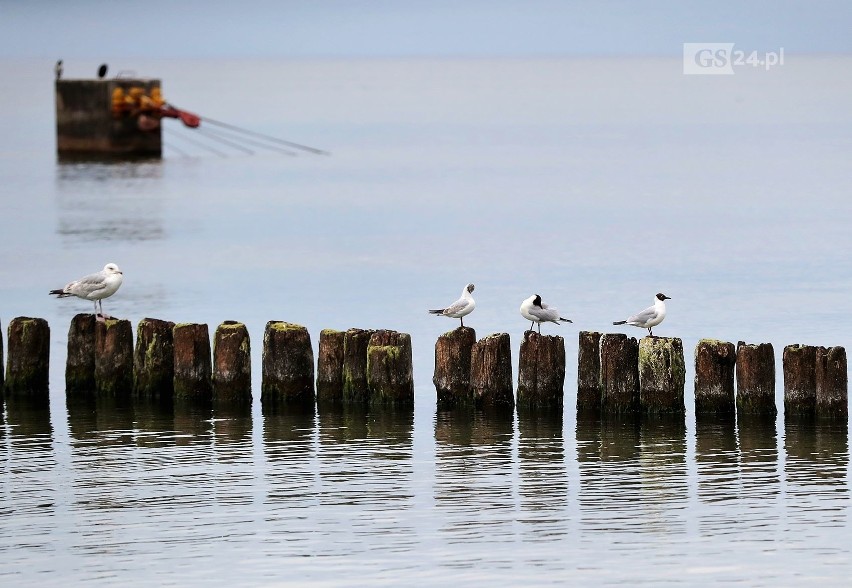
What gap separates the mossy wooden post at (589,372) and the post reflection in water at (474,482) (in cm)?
82

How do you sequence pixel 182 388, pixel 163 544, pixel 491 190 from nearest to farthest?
1. pixel 163 544
2. pixel 182 388
3. pixel 491 190

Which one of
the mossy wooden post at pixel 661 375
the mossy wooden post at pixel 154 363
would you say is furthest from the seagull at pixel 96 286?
the mossy wooden post at pixel 661 375

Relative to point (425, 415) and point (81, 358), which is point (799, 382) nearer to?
point (425, 415)

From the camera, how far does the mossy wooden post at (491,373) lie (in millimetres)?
17469

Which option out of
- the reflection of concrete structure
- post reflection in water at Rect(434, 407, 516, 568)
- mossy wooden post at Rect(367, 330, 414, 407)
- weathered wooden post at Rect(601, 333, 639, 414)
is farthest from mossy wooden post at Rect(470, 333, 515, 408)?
the reflection of concrete structure

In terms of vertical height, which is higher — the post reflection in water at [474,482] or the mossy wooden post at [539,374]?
the mossy wooden post at [539,374]

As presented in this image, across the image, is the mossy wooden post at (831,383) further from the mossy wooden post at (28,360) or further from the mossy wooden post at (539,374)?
the mossy wooden post at (28,360)

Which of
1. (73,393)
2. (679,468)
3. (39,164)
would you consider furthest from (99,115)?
(679,468)

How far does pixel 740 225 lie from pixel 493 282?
654 inches

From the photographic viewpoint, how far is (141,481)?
49.8 feet

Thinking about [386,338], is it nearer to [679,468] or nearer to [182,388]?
[182,388]

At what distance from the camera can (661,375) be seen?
56.1 feet

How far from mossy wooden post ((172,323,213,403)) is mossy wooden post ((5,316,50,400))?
5.69 feet

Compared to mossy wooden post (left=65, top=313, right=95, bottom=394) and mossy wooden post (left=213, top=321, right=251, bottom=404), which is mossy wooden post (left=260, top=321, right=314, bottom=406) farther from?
mossy wooden post (left=65, top=313, right=95, bottom=394)
